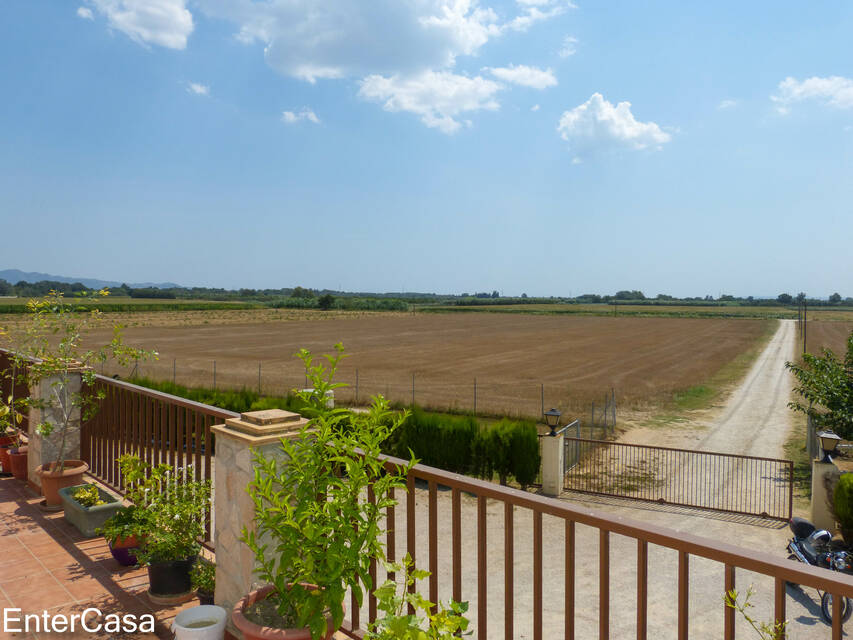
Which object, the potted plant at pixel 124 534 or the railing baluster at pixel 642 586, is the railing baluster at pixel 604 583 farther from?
the potted plant at pixel 124 534

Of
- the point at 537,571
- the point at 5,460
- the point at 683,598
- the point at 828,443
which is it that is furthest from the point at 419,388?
the point at 683,598

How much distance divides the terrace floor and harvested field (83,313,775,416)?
16.0 m

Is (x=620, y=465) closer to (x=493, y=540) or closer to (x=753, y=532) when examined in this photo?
(x=753, y=532)

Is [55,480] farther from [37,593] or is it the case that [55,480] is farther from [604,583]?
[604,583]

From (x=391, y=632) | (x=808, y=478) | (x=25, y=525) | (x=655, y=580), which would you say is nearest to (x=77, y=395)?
(x=25, y=525)

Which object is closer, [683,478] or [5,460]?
[5,460]

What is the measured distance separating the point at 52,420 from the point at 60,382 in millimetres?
525

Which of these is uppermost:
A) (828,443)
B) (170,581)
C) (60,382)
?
(60,382)

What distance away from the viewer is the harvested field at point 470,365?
2403cm

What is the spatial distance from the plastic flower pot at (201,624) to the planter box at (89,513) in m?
2.01

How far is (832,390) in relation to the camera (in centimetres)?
1363

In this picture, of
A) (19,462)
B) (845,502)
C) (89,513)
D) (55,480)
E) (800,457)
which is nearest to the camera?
(89,513)

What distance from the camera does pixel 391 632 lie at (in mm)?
2150

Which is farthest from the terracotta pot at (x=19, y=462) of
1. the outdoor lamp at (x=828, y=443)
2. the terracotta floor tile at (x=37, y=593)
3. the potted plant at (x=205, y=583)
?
the outdoor lamp at (x=828, y=443)
